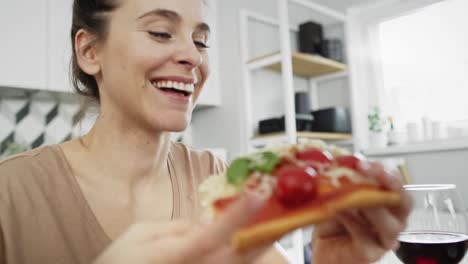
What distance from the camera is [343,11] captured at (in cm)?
313

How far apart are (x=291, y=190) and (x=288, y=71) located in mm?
2016

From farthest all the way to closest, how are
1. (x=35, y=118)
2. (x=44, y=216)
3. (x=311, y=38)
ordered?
(x=311, y=38)
(x=35, y=118)
(x=44, y=216)

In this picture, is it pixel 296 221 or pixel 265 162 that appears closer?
pixel 296 221

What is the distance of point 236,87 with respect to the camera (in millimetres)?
2781

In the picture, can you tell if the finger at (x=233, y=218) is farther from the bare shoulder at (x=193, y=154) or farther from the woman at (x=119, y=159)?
the bare shoulder at (x=193, y=154)

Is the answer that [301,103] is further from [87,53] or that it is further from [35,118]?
[87,53]

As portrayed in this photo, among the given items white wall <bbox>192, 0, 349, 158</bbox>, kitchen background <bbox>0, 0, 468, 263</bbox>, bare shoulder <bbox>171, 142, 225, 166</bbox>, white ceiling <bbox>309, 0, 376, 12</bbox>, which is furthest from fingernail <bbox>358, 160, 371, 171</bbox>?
white ceiling <bbox>309, 0, 376, 12</bbox>

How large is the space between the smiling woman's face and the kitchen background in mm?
1341

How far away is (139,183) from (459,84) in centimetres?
242

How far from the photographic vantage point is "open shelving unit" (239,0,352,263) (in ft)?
7.82

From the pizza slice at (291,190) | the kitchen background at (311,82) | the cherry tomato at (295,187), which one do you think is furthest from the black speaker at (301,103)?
the cherry tomato at (295,187)

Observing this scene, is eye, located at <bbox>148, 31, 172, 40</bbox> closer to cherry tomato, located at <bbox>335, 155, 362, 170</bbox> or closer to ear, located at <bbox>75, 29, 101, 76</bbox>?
ear, located at <bbox>75, 29, 101, 76</bbox>

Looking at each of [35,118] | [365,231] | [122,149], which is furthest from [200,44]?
[35,118]

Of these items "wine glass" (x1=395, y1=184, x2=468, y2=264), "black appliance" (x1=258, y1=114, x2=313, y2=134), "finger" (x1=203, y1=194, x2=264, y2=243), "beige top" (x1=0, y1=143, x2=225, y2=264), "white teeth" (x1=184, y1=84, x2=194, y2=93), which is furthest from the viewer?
"black appliance" (x1=258, y1=114, x2=313, y2=134)
